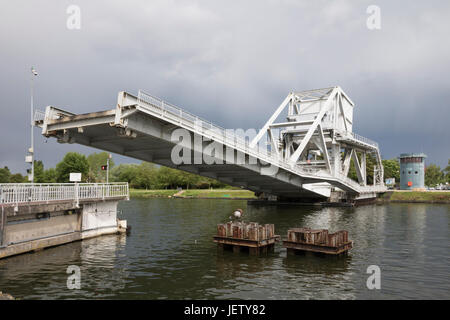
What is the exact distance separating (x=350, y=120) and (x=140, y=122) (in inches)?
2157

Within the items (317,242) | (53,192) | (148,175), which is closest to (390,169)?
(148,175)

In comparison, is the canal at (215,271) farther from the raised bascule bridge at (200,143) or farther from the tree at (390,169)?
the tree at (390,169)

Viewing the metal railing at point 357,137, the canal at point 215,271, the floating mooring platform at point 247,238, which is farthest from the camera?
the metal railing at point 357,137

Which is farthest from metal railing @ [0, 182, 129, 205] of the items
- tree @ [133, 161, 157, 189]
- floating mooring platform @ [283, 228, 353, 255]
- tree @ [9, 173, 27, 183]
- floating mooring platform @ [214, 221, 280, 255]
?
tree @ [9, 173, 27, 183]

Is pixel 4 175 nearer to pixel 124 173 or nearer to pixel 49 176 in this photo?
pixel 49 176

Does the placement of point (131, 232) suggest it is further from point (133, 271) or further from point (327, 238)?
point (327, 238)

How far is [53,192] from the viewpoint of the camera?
21.0 meters

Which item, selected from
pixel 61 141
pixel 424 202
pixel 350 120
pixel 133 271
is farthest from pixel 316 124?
pixel 133 271

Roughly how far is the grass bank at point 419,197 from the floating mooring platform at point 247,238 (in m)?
55.9

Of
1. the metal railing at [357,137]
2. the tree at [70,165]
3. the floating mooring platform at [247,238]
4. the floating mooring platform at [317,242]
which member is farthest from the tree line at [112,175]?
the floating mooring platform at [317,242]

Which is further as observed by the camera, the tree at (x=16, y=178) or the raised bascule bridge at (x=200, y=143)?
the tree at (x=16, y=178)

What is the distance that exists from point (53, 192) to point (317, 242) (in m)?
17.3

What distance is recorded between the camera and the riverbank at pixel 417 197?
61250 millimetres
